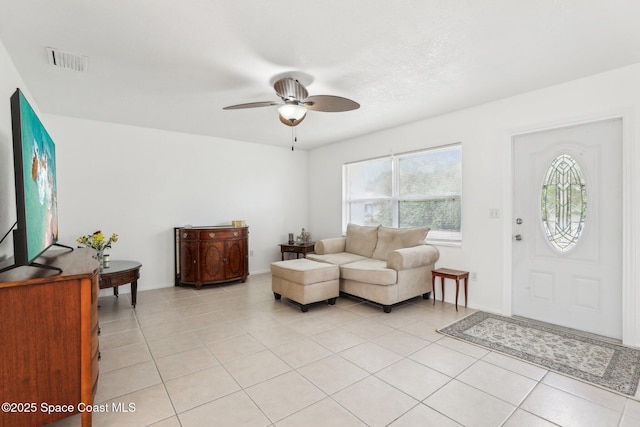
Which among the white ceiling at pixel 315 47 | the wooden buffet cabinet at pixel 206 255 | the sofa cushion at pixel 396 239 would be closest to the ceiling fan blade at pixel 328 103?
the white ceiling at pixel 315 47

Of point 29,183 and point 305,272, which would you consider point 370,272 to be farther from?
point 29,183

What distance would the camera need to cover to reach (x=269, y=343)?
2734mm

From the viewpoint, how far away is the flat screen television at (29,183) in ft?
4.92

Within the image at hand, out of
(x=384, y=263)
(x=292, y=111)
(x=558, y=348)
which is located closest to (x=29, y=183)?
(x=292, y=111)

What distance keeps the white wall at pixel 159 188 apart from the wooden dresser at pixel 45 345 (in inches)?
117

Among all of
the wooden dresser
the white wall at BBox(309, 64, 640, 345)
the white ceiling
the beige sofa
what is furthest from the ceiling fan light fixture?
the white wall at BBox(309, 64, 640, 345)

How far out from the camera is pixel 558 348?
2.58m

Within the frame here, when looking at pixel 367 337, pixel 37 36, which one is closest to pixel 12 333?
pixel 37 36

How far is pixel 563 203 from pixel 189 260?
475 cm

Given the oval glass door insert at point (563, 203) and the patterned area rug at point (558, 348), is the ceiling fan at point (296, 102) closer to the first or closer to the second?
the oval glass door insert at point (563, 203)

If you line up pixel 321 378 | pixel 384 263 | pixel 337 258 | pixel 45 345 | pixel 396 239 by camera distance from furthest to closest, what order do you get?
pixel 337 258, pixel 396 239, pixel 384 263, pixel 321 378, pixel 45 345

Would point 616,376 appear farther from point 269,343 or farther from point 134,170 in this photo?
point 134,170

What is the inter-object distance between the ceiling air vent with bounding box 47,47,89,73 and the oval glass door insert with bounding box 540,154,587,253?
14.5 ft

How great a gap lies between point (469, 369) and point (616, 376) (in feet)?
3.20
